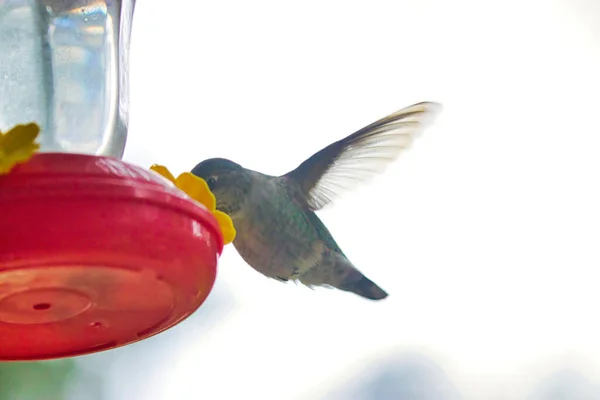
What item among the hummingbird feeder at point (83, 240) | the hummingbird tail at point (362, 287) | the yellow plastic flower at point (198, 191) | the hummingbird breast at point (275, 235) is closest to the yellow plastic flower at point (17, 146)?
the hummingbird feeder at point (83, 240)

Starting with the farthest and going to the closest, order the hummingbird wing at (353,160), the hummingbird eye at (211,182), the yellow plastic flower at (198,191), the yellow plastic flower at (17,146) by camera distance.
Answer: the hummingbird wing at (353,160) < the hummingbird eye at (211,182) < the yellow plastic flower at (198,191) < the yellow plastic flower at (17,146)

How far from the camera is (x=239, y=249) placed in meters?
2.23

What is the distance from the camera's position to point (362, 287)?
240 centimetres

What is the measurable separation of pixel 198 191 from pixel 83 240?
32 centimetres

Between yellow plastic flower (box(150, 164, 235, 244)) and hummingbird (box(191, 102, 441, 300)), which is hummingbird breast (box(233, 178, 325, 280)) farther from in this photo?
yellow plastic flower (box(150, 164, 235, 244))

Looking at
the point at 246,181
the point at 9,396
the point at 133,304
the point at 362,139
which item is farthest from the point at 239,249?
the point at 9,396

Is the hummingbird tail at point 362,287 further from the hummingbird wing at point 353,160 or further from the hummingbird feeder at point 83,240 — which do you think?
the hummingbird feeder at point 83,240

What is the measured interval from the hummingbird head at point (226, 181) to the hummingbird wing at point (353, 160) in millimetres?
266

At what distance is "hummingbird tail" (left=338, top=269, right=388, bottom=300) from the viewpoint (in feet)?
7.83

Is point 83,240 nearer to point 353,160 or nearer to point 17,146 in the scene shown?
point 17,146

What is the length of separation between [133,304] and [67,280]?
0.16m

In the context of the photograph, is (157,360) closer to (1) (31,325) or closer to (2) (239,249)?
(2) (239,249)

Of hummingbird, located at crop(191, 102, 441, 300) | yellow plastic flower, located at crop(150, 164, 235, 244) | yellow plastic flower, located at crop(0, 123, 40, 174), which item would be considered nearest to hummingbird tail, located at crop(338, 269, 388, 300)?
hummingbird, located at crop(191, 102, 441, 300)

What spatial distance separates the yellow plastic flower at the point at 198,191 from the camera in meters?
1.32
